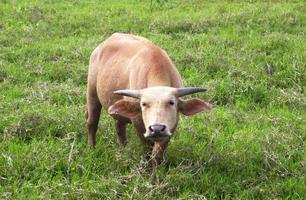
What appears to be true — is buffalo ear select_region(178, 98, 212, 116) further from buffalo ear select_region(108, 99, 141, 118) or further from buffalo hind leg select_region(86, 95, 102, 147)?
buffalo hind leg select_region(86, 95, 102, 147)

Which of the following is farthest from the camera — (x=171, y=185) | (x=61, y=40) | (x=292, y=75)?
(x=61, y=40)

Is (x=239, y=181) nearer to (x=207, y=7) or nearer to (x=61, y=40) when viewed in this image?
(x=61, y=40)

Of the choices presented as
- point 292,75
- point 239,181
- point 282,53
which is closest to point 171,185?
point 239,181

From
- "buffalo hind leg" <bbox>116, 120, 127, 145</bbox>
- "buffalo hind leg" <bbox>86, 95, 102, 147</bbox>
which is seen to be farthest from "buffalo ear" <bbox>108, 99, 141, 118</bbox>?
"buffalo hind leg" <bbox>86, 95, 102, 147</bbox>

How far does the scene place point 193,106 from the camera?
516 cm

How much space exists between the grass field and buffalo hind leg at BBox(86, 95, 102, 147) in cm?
10

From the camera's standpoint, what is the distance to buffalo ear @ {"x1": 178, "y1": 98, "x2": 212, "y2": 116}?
5.14 meters

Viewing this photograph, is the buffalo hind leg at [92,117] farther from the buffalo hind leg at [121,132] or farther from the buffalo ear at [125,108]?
the buffalo ear at [125,108]

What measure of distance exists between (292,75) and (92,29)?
4272 millimetres

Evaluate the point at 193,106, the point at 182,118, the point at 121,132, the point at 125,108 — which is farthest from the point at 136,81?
the point at 182,118

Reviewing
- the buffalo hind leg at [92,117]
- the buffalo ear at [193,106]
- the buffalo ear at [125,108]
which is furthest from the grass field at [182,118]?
the buffalo ear at [193,106]

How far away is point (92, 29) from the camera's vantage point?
1121cm

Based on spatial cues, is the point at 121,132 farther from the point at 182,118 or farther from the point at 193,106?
the point at 193,106

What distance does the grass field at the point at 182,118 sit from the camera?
5.39 metres
